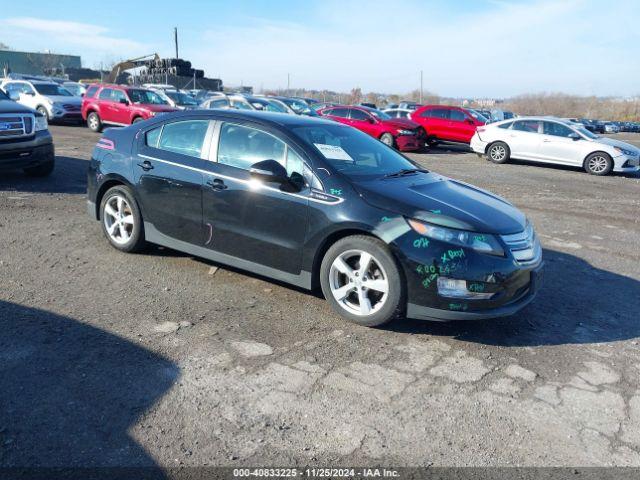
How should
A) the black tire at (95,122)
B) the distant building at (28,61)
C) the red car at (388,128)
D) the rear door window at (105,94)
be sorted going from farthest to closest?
the distant building at (28,61) < the black tire at (95,122) < the rear door window at (105,94) < the red car at (388,128)

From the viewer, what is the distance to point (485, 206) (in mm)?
4551

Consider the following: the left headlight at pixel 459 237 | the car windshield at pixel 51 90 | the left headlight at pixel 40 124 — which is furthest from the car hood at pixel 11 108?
the car windshield at pixel 51 90

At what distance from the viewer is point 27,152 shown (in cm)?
884

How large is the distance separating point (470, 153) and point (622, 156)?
6.37 m

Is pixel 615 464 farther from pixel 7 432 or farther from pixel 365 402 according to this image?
pixel 7 432

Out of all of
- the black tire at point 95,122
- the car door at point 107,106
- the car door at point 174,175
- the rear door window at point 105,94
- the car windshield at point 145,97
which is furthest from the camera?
the black tire at point 95,122

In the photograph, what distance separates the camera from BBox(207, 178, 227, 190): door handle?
190 inches

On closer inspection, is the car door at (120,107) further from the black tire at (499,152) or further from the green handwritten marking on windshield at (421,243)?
the green handwritten marking on windshield at (421,243)

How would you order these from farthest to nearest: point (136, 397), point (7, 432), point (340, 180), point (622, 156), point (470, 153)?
1. point (470, 153)
2. point (622, 156)
3. point (340, 180)
4. point (136, 397)
5. point (7, 432)

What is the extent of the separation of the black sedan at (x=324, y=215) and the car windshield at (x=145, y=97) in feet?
47.8

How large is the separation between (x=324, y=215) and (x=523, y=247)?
5.26 feet

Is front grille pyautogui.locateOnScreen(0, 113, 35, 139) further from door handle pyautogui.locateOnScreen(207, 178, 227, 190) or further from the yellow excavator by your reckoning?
the yellow excavator

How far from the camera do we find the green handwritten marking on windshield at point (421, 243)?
156 inches

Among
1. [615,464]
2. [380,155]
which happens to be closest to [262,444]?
[615,464]
